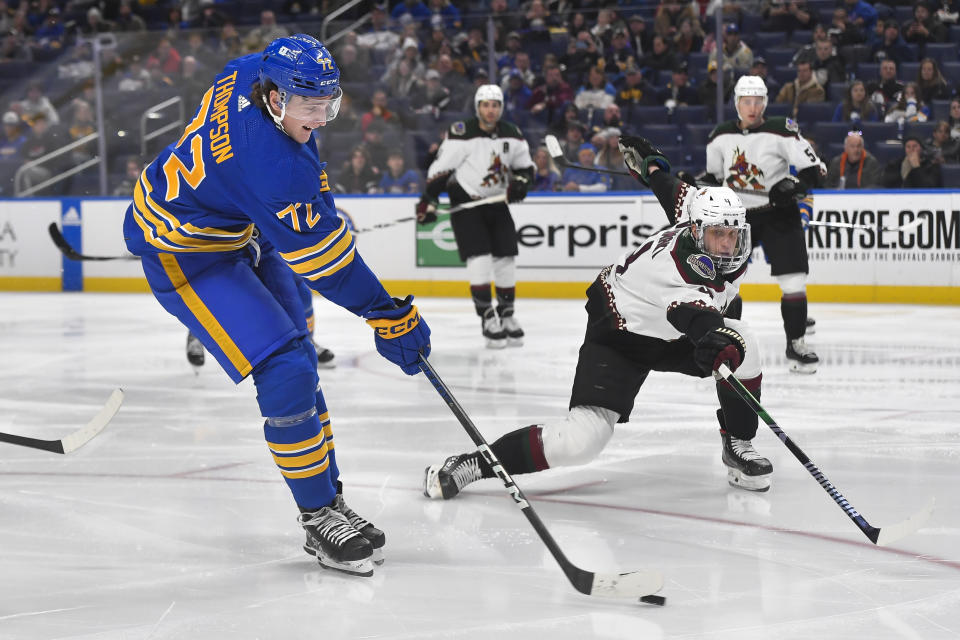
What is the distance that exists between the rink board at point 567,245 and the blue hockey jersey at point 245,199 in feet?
19.3

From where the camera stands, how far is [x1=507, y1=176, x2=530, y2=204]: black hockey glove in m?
7.15

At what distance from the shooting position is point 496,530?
10.2 feet

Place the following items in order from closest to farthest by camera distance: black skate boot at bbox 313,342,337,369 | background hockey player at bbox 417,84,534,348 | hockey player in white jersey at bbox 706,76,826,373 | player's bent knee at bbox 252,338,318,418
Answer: player's bent knee at bbox 252,338,318,418 < hockey player in white jersey at bbox 706,76,826,373 < black skate boot at bbox 313,342,337,369 < background hockey player at bbox 417,84,534,348

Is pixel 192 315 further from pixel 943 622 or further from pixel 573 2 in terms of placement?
pixel 573 2

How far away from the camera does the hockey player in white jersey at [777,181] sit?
5898mm

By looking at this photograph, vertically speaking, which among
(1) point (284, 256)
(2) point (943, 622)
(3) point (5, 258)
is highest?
(1) point (284, 256)

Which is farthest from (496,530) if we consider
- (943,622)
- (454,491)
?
(943,622)

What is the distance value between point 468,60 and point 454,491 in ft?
23.2

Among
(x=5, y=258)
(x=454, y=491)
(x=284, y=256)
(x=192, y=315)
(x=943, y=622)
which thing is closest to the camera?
(x=943, y=622)

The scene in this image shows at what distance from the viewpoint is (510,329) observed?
7133 mm

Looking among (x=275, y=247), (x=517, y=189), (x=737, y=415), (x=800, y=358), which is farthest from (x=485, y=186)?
(x=275, y=247)

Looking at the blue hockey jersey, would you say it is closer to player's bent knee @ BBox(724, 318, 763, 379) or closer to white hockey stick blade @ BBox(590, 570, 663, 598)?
white hockey stick blade @ BBox(590, 570, 663, 598)

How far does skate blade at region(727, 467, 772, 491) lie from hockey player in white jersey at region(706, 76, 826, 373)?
245cm

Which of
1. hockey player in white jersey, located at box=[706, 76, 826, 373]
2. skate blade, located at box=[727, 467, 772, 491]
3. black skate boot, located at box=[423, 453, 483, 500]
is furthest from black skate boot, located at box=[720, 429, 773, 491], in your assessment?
hockey player in white jersey, located at box=[706, 76, 826, 373]
